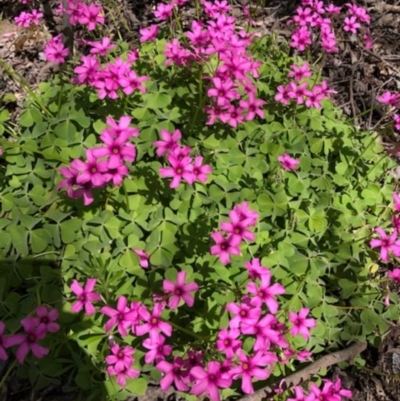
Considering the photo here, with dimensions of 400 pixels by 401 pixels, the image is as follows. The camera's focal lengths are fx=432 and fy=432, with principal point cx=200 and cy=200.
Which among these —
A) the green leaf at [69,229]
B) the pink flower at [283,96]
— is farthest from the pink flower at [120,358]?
the pink flower at [283,96]

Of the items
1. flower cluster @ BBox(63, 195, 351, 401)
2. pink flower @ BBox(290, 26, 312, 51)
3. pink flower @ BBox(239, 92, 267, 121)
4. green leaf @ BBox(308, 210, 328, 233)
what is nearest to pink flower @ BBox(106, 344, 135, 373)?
flower cluster @ BBox(63, 195, 351, 401)

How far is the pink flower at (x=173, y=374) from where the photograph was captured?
1840 mm

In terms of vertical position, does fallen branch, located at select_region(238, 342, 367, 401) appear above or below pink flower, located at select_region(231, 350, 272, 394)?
below

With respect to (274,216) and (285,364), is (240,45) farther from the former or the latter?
(285,364)

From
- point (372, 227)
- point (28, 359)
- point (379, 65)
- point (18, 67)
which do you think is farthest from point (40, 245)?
point (379, 65)

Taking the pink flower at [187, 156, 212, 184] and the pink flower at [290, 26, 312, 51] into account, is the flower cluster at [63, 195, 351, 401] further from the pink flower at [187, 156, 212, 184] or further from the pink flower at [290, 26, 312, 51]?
the pink flower at [290, 26, 312, 51]

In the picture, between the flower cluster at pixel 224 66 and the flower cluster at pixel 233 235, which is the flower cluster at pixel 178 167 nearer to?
the flower cluster at pixel 233 235

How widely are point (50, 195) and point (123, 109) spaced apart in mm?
733

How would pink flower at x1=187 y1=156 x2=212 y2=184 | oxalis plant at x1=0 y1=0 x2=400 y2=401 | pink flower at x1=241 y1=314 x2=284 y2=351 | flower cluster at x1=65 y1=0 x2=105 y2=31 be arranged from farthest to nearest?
1. flower cluster at x1=65 y1=0 x2=105 y2=31
2. pink flower at x1=187 y1=156 x2=212 y2=184
3. oxalis plant at x1=0 y1=0 x2=400 y2=401
4. pink flower at x1=241 y1=314 x2=284 y2=351

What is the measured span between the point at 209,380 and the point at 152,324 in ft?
1.13

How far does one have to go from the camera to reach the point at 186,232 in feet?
8.00

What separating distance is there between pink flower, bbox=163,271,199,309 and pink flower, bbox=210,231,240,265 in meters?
0.17

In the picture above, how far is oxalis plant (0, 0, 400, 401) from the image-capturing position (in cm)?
196

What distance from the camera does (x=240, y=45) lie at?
268cm
